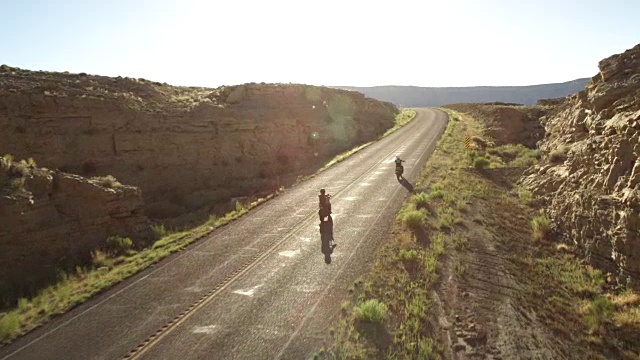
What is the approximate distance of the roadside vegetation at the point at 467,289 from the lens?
9422 millimetres

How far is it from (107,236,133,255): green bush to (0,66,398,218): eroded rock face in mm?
7716

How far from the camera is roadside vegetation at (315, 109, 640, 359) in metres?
9.42

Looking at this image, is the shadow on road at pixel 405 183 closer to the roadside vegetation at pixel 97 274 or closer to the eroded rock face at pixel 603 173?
the eroded rock face at pixel 603 173

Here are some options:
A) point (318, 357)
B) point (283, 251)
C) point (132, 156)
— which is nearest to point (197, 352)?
point (318, 357)

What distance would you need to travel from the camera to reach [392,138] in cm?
4903

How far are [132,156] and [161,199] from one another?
390 centimetres

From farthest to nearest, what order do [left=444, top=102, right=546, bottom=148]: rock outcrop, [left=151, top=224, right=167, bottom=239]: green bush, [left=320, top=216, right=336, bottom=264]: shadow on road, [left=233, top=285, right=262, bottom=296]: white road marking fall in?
[left=444, top=102, right=546, bottom=148]: rock outcrop → [left=151, top=224, right=167, bottom=239]: green bush → [left=320, top=216, right=336, bottom=264]: shadow on road → [left=233, top=285, right=262, bottom=296]: white road marking

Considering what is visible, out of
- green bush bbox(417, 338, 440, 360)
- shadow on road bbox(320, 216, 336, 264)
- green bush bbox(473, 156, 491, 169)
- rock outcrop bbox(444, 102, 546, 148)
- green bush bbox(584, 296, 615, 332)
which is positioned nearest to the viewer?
green bush bbox(417, 338, 440, 360)

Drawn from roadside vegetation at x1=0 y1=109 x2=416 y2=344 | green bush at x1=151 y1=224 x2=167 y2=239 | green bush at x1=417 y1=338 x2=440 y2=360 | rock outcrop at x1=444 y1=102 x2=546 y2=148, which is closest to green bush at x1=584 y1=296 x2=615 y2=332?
green bush at x1=417 y1=338 x2=440 y2=360

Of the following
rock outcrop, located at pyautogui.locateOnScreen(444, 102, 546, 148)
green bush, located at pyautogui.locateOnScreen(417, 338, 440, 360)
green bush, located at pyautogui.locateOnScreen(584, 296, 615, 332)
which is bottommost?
green bush, located at pyautogui.locateOnScreen(584, 296, 615, 332)

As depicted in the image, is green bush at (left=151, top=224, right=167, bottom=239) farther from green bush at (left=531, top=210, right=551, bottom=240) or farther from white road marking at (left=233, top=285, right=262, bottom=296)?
green bush at (left=531, top=210, right=551, bottom=240)

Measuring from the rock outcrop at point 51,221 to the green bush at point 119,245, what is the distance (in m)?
0.50

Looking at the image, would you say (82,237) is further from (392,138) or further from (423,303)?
(392,138)

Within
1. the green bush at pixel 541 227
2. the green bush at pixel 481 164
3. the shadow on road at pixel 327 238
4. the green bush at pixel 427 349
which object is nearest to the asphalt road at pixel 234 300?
the shadow on road at pixel 327 238
